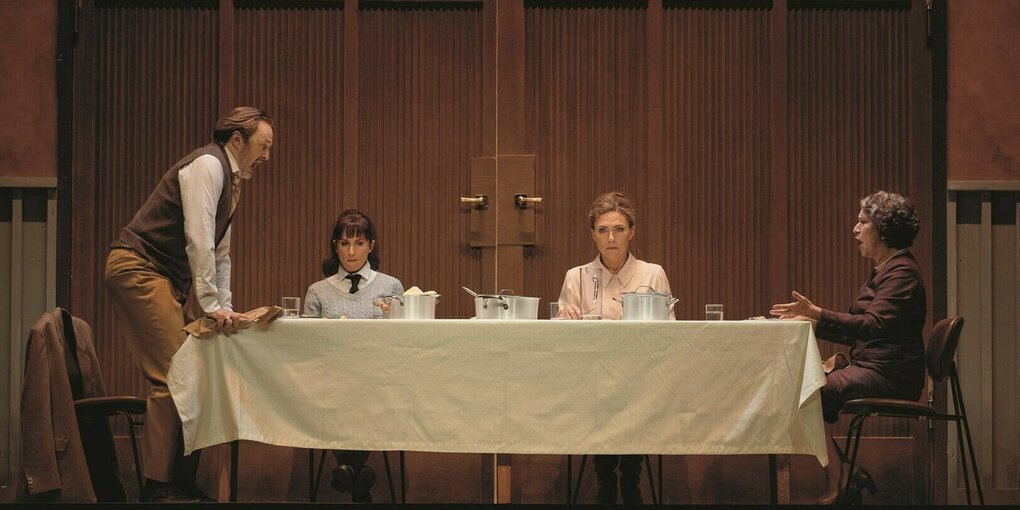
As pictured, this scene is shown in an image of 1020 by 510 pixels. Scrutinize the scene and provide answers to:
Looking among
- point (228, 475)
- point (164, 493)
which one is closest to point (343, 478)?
point (228, 475)

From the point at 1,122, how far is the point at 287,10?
1.47 metres

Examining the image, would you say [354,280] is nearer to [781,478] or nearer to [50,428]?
[50,428]

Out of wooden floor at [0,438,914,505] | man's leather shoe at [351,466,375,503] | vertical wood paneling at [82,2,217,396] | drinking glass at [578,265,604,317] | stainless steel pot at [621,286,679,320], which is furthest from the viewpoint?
vertical wood paneling at [82,2,217,396]

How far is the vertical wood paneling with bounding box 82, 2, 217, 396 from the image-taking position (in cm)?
477

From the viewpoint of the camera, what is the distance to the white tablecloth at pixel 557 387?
320cm

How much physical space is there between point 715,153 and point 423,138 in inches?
57.8

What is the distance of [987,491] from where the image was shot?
4629 millimetres

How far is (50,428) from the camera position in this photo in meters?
3.37

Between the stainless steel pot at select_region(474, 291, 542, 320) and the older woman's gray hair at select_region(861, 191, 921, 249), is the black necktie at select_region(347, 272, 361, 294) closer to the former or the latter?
the stainless steel pot at select_region(474, 291, 542, 320)

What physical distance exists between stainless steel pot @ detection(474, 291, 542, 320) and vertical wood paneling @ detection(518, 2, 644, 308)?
1.43 m

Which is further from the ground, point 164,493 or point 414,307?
point 414,307

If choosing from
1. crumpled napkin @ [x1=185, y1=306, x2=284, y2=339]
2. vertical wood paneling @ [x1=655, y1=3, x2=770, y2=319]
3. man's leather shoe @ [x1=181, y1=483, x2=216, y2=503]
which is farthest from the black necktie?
vertical wood paneling @ [x1=655, y1=3, x2=770, y2=319]

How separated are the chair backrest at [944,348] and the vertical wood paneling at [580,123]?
1.47m

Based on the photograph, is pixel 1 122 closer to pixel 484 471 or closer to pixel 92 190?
pixel 92 190
